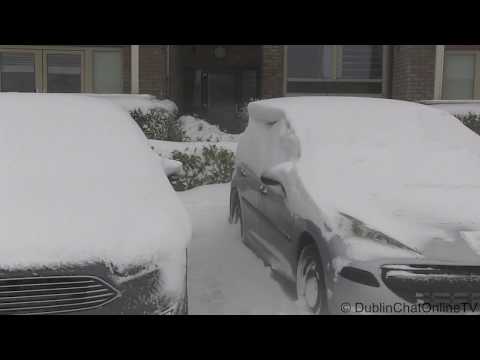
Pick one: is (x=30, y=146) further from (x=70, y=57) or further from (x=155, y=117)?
(x=70, y=57)

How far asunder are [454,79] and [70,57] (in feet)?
29.0

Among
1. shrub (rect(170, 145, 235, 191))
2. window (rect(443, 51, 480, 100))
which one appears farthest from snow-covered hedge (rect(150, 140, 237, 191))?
window (rect(443, 51, 480, 100))

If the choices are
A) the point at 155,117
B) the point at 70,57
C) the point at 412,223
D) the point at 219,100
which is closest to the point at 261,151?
the point at 412,223

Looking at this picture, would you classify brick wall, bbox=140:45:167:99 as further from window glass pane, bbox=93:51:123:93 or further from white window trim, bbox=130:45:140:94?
window glass pane, bbox=93:51:123:93

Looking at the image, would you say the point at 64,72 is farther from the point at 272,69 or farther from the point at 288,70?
the point at 288,70

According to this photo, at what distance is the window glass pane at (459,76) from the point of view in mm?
13391

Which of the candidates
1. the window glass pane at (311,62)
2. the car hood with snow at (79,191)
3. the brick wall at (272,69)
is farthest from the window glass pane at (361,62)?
the car hood with snow at (79,191)

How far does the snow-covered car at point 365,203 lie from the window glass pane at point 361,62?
906cm

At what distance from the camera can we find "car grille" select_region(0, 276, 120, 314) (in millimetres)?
2838

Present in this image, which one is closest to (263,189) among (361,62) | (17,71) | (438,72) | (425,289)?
(425,289)

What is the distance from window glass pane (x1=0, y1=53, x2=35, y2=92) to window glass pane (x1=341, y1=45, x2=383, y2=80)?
7.42 m

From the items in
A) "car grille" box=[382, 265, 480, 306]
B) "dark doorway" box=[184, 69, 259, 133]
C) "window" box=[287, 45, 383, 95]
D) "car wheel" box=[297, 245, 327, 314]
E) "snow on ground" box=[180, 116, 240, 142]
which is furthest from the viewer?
"dark doorway" box=[184, 69, 259, 133]
